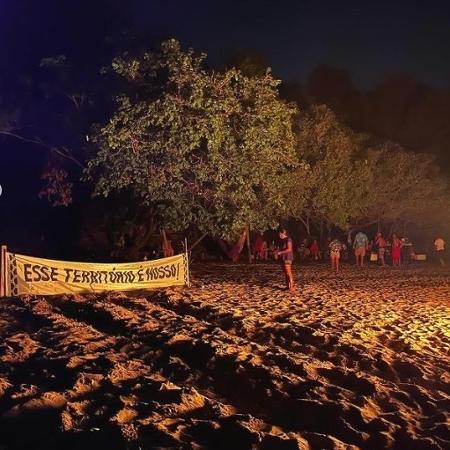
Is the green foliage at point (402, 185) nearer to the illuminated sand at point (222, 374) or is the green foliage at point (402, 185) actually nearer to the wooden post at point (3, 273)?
the illuminated sand at point (222, 374)

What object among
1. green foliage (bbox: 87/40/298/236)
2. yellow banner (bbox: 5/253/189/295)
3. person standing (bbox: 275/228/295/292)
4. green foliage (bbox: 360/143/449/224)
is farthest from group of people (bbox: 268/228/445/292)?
green foliage (bbox: 360/143/449/224)

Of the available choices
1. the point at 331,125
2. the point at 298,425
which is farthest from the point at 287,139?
the point at 298,425

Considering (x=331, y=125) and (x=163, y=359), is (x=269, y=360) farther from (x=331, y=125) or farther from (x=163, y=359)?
(x=331, y=125)

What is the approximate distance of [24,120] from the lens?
66.3 feet

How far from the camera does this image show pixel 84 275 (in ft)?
49.8

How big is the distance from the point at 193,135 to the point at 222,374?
9629 mm

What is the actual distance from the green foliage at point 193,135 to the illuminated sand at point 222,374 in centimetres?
464

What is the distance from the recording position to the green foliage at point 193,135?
16.3 metres

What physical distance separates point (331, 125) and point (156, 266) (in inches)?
586

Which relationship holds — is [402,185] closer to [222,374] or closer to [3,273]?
[3,273]

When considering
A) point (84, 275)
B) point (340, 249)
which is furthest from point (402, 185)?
point (84, 275)

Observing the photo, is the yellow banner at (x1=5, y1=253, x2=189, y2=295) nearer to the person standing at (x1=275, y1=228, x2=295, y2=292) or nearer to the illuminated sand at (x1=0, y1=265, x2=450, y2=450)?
the illuminated sand at (x1=0, y1=265, x2=450, y2=450)

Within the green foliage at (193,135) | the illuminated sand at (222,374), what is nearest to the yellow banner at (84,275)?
the illuminated sand at (222,374)

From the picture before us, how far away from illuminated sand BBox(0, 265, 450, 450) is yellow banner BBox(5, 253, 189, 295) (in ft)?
2.64
